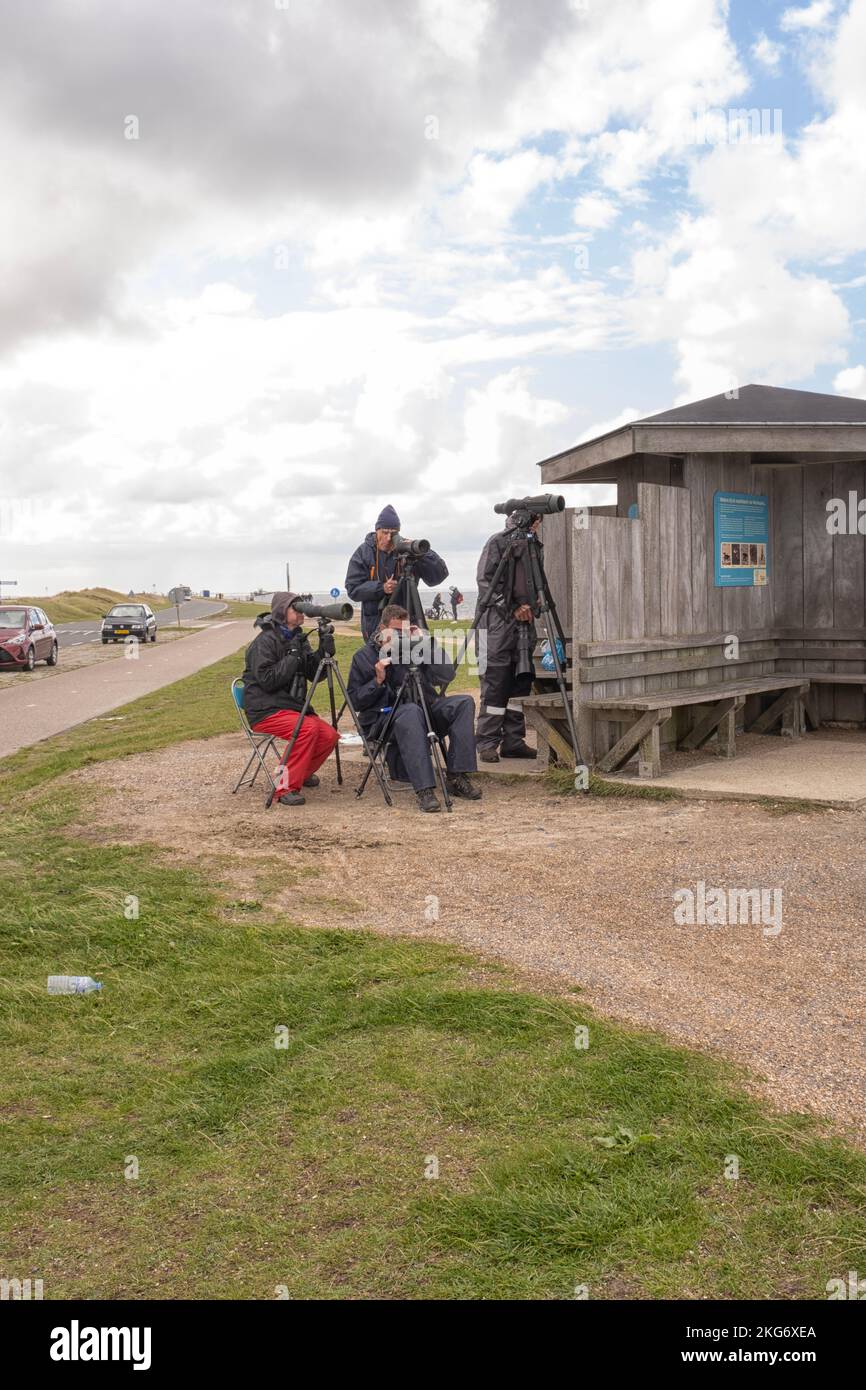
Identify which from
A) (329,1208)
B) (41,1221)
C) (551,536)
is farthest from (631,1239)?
(551,536)

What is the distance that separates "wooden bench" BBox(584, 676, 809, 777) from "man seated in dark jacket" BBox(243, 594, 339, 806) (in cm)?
223

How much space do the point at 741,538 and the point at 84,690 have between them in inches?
550

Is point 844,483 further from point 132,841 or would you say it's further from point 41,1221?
point 41,1221

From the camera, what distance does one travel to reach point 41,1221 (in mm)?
3156

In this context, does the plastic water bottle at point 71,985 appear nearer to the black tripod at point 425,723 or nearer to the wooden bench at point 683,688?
the black tripod at point 425,723

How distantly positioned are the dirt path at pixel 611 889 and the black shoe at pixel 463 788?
0.37 ft

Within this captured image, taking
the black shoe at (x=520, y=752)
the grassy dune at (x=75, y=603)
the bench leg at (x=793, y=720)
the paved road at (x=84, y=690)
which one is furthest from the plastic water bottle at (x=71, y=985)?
the grassy dune at (x=75, y=603)

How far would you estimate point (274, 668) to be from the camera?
29.8 feet

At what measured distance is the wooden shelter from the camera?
963 centimetres

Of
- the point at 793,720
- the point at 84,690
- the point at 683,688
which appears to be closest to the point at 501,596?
the point at 683,688

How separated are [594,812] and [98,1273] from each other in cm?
582

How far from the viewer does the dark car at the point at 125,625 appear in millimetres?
40250

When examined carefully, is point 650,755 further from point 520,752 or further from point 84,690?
point 84,690
